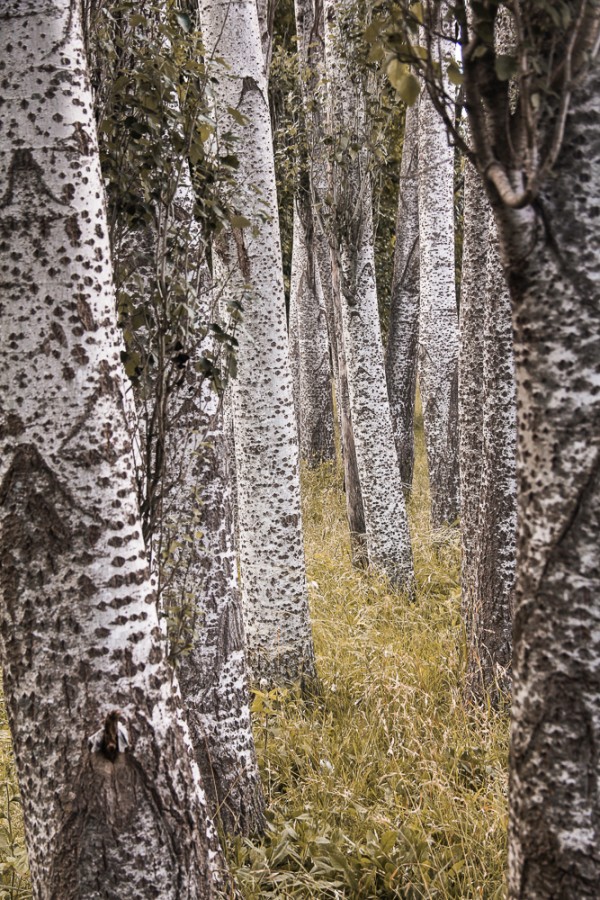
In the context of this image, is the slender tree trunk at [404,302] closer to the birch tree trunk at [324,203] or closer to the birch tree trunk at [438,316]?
the birch tree trunk at [324,203]

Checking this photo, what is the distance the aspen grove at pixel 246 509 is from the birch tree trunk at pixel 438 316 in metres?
1.76

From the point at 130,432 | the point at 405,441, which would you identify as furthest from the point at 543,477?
the point at 405,441

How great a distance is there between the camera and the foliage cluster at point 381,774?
2832mm

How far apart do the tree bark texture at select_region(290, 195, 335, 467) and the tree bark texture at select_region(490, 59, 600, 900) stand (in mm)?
9947

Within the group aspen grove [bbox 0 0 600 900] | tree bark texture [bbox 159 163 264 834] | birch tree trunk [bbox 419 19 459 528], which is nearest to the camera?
aspen grove [bbox 0 0 600 900]

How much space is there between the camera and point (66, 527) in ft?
5.96

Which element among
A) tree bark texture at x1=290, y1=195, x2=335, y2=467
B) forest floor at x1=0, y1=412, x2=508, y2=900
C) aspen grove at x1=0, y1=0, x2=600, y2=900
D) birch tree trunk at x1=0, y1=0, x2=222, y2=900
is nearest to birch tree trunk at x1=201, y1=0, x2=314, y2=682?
aspen grove at x1=0, y1=0, x2=600, y2=900

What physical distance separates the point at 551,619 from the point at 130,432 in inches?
44.2

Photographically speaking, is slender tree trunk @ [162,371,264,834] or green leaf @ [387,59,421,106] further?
slender tree trunk @ [162,371,264,834]

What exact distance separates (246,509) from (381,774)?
1684 mm

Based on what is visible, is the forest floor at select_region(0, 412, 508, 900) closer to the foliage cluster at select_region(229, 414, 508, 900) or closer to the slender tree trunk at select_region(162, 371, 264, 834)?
the foliage cluster at select_region(229, 414, 508, 900)

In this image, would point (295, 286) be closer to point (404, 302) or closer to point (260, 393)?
point (404, 302)

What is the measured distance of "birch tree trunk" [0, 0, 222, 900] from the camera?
182 centimetres

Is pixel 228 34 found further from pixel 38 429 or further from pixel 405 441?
pixel 405 441
